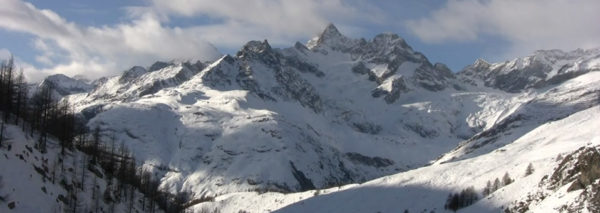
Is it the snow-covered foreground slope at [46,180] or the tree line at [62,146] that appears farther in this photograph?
the tree line at [62,146]

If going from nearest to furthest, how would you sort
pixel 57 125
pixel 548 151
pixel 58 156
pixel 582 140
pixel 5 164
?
pixel 5 164 < pixel 58 156 < pixel 57 125 < pixel 582 140 < pixel 548 151

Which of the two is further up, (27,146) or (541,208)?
(27,146)

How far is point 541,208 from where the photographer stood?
9925 centimetres

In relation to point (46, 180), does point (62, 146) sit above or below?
A: above

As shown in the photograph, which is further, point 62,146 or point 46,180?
point 62,146

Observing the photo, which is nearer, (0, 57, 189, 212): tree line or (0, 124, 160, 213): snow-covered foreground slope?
(0, 124, 160, 213): snow-covered foreground slope

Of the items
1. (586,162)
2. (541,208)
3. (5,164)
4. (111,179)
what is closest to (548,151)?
(586,162)

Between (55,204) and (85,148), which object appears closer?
(55,204)

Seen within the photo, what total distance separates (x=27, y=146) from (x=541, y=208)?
68415 mm

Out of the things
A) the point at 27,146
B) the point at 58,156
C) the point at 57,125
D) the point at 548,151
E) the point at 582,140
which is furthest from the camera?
the point at 548,151

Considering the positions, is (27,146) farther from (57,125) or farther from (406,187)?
(406,187)

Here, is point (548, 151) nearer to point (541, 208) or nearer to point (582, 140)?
point (582, 140)

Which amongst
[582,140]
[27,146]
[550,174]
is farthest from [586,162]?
[27,146]

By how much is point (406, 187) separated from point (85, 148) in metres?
93.4
